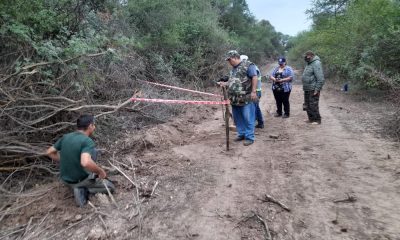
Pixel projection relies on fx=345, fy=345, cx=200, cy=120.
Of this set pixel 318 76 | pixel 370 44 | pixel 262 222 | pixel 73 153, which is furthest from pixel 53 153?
pixel 370 44

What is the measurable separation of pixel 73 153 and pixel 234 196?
6.58ft

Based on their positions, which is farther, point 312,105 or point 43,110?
point 312,105

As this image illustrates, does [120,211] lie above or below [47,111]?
below

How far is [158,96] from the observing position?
9492 mm

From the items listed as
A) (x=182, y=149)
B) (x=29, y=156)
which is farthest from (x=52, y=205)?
(x=182, y=149)

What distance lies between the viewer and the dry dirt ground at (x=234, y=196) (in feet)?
11.8

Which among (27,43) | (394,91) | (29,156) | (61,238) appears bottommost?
(61,238)

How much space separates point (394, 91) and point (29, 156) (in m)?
7.46

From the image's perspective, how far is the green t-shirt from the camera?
3.99 meters

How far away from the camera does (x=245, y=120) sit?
21.5ft

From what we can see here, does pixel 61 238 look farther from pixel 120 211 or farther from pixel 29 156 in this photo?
pixel 29 156

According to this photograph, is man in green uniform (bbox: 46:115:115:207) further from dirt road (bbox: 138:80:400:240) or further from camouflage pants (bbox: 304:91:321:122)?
camouflage pants (bbox: 304:91:321:122)

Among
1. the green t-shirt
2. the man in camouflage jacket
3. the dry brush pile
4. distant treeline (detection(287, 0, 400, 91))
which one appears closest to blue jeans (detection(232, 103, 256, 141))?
the man in camouflage jacket

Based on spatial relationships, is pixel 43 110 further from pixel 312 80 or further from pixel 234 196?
pixel 312 80
